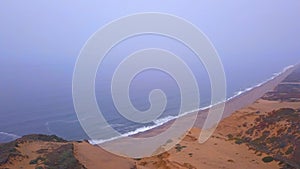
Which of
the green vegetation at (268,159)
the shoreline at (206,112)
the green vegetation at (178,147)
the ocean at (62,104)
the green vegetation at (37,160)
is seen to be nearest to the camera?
the green vegetation at (37,160)

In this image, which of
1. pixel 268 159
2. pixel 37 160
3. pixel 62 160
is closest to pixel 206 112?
pixel 268 159

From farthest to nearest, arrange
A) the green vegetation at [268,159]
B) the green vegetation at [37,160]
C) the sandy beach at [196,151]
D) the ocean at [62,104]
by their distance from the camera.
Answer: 1. the ocean at [62,104]
2. the green vegetation at [268,159]
3. the sandy beach at [196,151]
4. the green vegetation at [37,160]

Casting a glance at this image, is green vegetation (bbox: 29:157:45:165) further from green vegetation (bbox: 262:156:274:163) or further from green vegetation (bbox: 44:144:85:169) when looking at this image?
green vegetation (bbox: 262:156:274:163)

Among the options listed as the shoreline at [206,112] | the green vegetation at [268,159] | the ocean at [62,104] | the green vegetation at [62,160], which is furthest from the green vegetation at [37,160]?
the ocean at [62,104]

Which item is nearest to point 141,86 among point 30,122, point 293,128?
point 30,122

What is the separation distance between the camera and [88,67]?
92000 millimetres

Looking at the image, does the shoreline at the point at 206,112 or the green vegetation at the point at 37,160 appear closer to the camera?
the green vegetation at the point at 37,160

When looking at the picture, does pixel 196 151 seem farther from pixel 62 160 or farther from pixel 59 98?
pixel 59 98

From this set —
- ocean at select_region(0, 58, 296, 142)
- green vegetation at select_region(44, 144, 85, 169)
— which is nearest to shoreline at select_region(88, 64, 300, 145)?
ocean at select_region(0, 58, 296, 142)

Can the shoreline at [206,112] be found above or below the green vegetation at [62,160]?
above

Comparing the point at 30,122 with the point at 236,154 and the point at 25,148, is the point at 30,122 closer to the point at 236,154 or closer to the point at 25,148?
the point at 25,148

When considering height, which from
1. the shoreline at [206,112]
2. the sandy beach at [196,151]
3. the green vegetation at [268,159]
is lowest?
the green vegetation at [268,159]

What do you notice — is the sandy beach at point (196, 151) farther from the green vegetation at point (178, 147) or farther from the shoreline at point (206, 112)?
the shoreline at point (206, 112)

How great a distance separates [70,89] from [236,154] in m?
55.5
